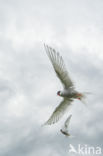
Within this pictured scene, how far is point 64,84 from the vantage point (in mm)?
20484

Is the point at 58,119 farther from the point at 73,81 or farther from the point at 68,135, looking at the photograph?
the point at 73,81

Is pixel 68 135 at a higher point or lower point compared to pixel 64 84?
lower

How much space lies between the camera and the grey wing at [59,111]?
21.0 m

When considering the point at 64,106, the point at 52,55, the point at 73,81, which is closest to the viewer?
the point at 52,55

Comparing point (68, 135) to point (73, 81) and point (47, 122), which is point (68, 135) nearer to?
point (47, 122)

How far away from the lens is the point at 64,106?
2188cm

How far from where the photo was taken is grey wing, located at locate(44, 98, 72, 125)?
2098 cm

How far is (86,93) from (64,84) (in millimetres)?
1357

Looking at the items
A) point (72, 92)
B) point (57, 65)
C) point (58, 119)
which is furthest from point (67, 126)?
point (57, 65)

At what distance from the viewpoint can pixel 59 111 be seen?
21.7 meters

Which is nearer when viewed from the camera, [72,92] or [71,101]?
[72,92]

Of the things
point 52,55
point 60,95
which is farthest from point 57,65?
point 60,95

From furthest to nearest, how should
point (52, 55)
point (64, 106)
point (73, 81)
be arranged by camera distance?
point (64, 106)
point (73, 81)
point (52, 55)

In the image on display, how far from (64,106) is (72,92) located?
187 centimetres
